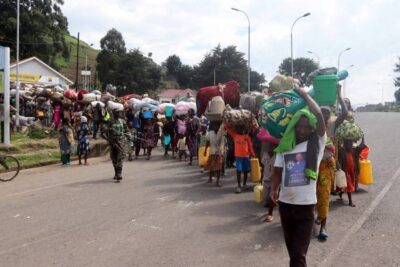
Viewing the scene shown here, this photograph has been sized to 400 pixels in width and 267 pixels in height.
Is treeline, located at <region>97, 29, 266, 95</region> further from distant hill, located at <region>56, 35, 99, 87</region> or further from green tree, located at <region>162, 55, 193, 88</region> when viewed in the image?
green tree, located at <region>162, 55, 193, 88</region>

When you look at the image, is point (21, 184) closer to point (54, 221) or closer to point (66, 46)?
point (54, 221)

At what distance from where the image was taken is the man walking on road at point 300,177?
147 inches

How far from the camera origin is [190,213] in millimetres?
7199

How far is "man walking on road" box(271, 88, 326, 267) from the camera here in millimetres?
3734

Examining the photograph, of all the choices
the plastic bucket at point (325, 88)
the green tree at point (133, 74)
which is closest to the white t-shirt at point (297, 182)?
the plastic bucket at point (325, 88)

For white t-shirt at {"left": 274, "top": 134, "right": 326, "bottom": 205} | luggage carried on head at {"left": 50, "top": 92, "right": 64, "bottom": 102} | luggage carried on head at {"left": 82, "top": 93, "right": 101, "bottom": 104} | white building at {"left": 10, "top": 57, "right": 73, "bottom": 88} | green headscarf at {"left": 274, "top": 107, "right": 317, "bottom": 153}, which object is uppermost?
white building at {"left": 10, "top": 57, "right": 73, "bottom": 88}

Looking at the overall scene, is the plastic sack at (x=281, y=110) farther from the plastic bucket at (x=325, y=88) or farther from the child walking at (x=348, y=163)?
the child walking at (x=348, y=163)

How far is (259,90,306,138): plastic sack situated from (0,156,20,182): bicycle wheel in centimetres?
819

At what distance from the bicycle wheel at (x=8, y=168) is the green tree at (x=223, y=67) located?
64.5m

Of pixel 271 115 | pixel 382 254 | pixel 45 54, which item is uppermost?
pixel 45 54

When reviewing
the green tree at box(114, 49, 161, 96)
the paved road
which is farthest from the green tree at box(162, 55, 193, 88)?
the paved road

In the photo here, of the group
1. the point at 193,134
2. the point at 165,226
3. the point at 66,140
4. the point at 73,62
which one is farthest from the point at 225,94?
the point at 73,62

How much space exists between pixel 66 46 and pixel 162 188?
1986 inches

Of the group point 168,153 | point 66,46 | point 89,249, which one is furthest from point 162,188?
point 66,46
